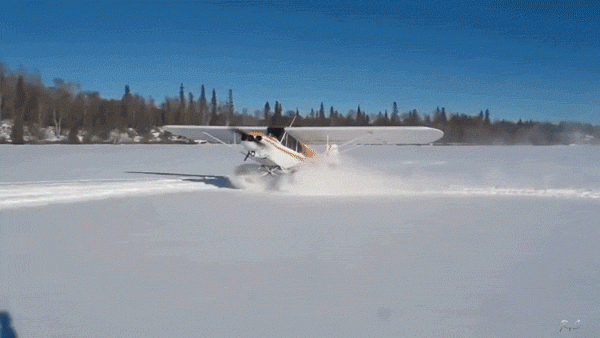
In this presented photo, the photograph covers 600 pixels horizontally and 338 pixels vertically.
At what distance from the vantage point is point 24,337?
2.64 meters

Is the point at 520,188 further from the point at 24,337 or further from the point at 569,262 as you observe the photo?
the point at 24,337

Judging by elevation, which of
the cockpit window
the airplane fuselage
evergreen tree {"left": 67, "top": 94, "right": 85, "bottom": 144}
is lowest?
the airplane fuselage

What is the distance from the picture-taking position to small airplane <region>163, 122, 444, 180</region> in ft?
35.7

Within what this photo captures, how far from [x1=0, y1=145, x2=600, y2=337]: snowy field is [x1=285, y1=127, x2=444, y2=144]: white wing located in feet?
16.7

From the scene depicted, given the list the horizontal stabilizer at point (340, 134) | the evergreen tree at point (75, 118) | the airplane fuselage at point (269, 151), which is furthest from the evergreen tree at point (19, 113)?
the airplane fuselage at point (269, 151)

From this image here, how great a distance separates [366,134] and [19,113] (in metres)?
68.9

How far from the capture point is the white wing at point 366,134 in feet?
42.2

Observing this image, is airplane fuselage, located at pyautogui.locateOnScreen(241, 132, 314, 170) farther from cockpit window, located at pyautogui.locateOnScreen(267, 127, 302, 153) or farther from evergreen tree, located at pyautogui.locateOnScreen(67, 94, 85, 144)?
evergreen tree, located at pyautogui.locateOnScreen(67, 94, 85, 144)

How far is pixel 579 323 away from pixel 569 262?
61.3 inches

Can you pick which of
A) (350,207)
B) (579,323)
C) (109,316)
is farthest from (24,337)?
(350,207)

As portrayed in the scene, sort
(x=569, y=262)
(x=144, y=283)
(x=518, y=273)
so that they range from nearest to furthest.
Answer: (x=144, y=283), (x=518, y=273), (x=569, y=262)

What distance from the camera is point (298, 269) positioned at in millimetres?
3947

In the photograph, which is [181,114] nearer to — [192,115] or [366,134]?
[192,115]

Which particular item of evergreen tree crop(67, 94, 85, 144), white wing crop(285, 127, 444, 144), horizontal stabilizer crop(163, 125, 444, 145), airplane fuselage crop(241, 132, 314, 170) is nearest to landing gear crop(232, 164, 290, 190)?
airplane fuselage crop(241, 132, 314, 170)
